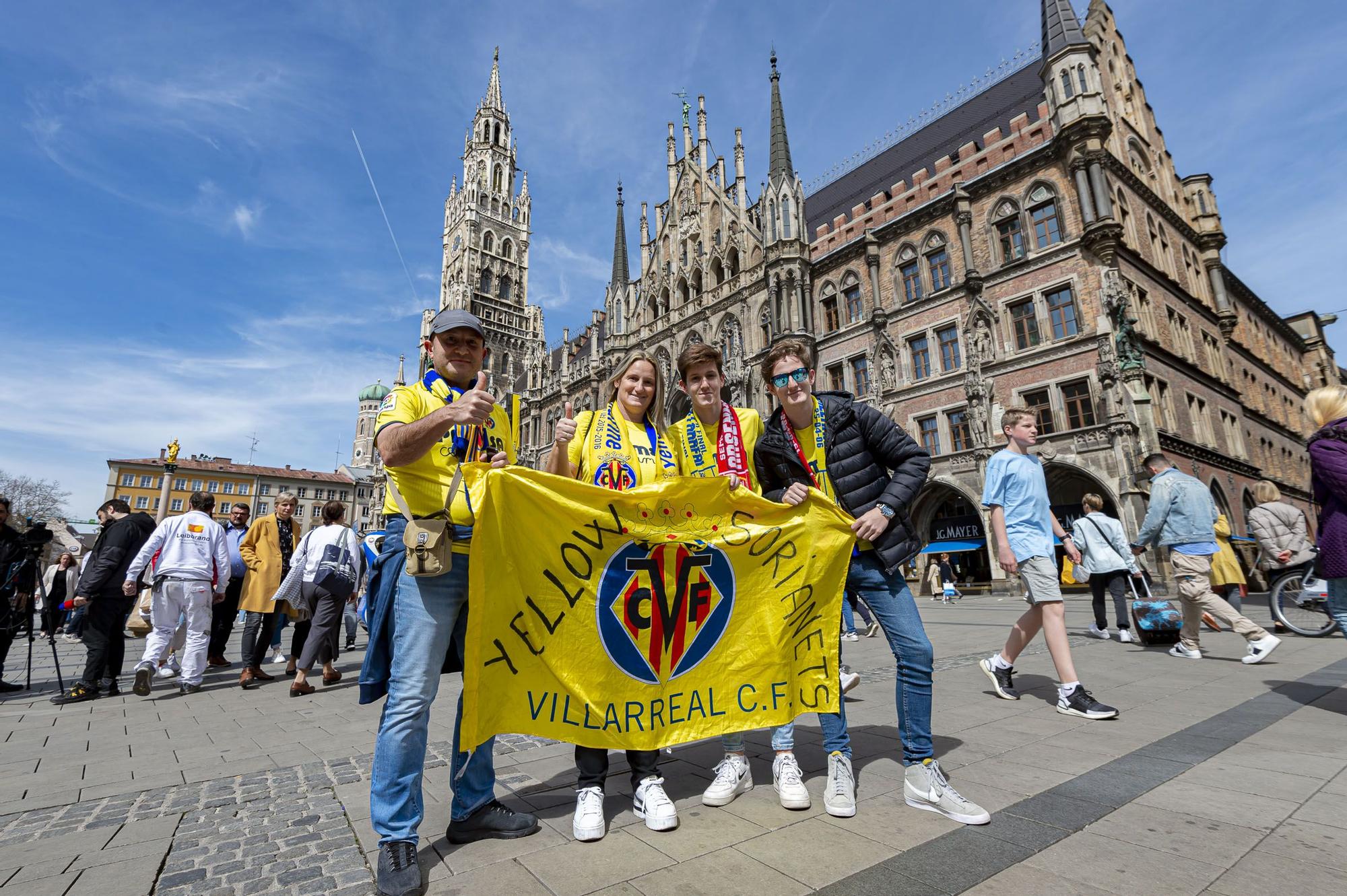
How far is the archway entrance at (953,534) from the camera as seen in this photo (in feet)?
72.0

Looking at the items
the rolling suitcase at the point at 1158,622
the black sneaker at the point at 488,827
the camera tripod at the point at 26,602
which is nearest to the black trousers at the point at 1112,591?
the rolling suitcase at the point at 1158,622

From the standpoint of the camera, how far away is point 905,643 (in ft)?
9.65

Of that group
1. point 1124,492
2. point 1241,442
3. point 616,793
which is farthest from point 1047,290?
point 616,793

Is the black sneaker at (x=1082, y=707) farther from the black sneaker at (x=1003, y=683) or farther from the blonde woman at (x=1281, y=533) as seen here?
the blonde woman at (x=1281, y=533)

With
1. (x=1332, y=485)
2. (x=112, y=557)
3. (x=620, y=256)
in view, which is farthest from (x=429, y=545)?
(x=620, y=256)

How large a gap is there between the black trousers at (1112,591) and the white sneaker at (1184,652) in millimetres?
1109

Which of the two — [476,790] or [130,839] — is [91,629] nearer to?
[130,839]

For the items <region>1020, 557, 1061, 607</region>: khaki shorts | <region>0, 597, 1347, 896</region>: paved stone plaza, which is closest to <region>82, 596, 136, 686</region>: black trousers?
<region>0, 597, 1347, 896</region>: paved stone plaza

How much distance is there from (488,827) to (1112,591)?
27.3 ft

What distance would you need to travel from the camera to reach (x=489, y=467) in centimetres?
261

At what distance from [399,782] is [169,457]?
2930 centimetres

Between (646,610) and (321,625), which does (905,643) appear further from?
(321,625)

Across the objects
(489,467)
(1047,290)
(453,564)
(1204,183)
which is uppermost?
(1204,183)

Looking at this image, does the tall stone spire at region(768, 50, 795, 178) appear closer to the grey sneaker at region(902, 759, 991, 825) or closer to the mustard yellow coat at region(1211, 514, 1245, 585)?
the mustard yellow coat at region(1211, 514, 1245, 585)
